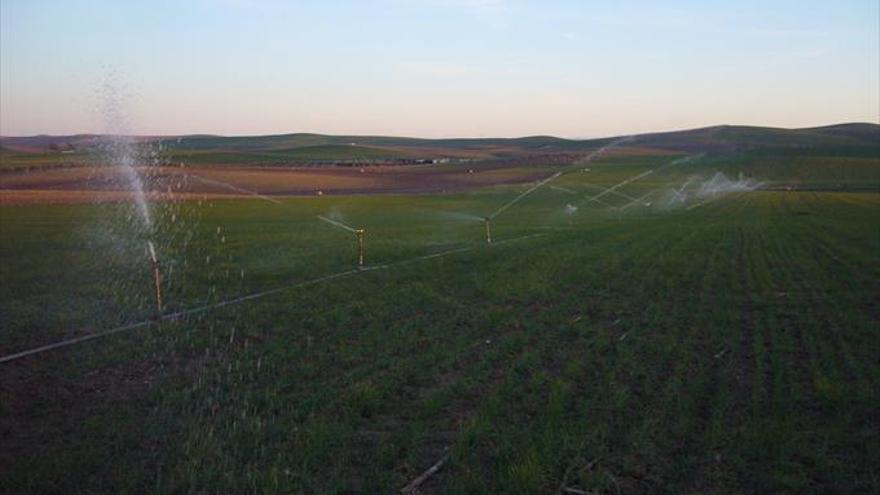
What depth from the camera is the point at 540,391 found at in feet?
27.9

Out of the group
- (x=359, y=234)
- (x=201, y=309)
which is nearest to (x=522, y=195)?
(x=359, y=234)

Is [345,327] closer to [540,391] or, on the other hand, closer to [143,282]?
[540,391]

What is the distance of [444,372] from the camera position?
9352 mm

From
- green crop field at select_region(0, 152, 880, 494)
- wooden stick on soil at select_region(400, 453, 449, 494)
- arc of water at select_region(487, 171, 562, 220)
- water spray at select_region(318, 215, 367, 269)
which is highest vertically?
wooden stick on soil at select_region(400, 453, 449, 494)

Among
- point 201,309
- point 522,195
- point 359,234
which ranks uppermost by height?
point 359,234

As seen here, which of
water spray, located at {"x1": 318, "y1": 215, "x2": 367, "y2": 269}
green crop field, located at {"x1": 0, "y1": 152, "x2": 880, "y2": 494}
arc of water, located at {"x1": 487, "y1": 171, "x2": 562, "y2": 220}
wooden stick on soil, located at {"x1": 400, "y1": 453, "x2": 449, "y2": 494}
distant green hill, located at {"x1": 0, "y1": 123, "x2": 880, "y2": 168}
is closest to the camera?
wooden stick on soil, located at {"x1": 400, "y1": 453, "x2": 449, "y2": 494}

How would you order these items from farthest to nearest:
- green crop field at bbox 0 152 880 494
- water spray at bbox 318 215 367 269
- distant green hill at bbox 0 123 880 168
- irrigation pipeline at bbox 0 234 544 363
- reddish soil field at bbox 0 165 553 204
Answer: distant green hill at bbox 0 123 880 168 < reddish soil field at bbox 0 165 553 204 < water spray at bbox 318 215 367 269 < irrigation pipeline at bbox 0 234 544 363 < green crop field at bbox 0 152 880 494

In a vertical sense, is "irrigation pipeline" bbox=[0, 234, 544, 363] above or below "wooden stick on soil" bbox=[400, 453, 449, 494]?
below

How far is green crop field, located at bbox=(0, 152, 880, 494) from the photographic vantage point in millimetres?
6355

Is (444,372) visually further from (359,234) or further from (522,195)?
(522,195)

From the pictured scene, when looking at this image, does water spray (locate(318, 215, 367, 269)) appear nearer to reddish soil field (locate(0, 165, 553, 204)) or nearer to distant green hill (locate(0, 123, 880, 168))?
reddish soil field (locate(0, 165, 553, 204))

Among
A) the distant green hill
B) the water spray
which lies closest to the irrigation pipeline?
the water spray

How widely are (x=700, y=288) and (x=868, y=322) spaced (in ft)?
13.4

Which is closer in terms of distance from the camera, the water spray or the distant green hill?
the water spray
